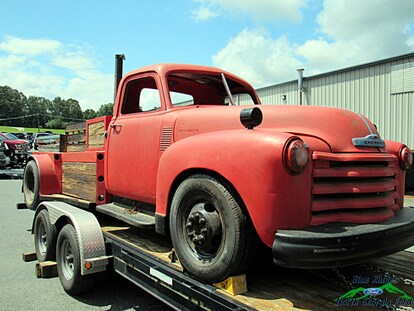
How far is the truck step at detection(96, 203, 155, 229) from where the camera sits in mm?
3259

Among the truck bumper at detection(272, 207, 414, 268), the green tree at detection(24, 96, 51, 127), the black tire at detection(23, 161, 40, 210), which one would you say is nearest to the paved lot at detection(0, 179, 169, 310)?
the black tire at detection(23, 161, 40, 210)

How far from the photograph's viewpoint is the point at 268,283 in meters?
2.56

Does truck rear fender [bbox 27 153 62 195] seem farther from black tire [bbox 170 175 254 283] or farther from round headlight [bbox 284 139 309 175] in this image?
round headlight [bbox 284 139 309 175]

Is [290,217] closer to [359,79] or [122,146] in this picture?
[122,146]

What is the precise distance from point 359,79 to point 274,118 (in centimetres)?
1141

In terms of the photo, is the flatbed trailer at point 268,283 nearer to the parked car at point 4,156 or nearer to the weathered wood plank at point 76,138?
the weathered wood plank at point 76,138

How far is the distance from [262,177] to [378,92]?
11.8 metres

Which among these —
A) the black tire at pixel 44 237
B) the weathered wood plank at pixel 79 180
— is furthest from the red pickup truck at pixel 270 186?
the black tire at pixel 44 237

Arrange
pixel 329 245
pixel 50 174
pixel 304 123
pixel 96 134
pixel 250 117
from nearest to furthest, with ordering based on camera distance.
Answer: pixel 329 245 < pixel 250 117 < pixel 304 123 < pixel 96 134 < pixel 50 174

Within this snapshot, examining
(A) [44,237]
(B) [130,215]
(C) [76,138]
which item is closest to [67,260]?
(A) [44,237]

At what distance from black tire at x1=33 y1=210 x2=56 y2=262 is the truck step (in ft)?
2.29

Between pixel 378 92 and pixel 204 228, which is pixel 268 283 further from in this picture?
pixel 378 92

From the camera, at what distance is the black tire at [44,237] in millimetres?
4284

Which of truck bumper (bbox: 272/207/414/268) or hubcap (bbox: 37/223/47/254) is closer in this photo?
truck bumper (bbox: 272/207/414/268)
